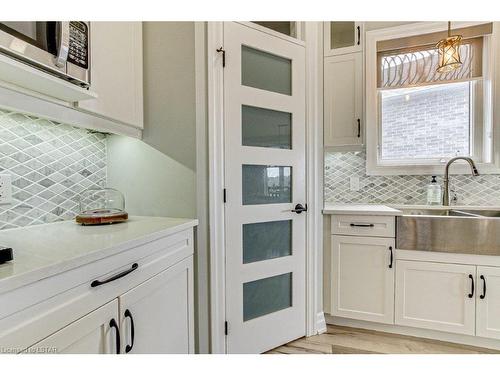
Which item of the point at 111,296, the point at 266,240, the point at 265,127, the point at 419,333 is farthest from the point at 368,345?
the point at 111,296

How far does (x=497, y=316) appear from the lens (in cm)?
176

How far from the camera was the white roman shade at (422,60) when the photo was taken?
2.29 meters

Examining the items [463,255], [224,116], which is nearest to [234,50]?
[224,116]

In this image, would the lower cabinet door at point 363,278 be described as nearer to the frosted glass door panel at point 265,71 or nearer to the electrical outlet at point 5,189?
the frosted glass door panel at point 265,71

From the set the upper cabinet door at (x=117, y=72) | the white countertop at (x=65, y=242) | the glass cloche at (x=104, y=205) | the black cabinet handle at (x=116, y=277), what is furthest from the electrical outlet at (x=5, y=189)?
the black cabinet handle at (x=116, y=277)

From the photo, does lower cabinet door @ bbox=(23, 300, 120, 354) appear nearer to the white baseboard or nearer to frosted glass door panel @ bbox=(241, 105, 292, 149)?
frosted glass door panel @ bbox=(241, 105, 292, 149)

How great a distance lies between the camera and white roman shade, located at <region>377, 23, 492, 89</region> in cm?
229

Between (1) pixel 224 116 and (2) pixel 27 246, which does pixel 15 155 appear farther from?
(1) pixel 224 116

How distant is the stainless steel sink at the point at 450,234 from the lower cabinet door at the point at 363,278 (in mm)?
138

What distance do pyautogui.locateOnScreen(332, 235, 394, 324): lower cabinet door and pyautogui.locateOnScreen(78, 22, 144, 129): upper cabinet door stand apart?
1644mm

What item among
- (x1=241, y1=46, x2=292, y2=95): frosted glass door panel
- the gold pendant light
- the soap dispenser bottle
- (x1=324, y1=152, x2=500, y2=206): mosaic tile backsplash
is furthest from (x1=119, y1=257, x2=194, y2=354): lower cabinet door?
the soap dispenser bottle

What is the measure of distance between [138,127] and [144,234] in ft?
2.39

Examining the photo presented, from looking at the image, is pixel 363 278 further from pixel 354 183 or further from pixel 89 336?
pixel 89 336

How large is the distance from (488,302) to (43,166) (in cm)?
269
